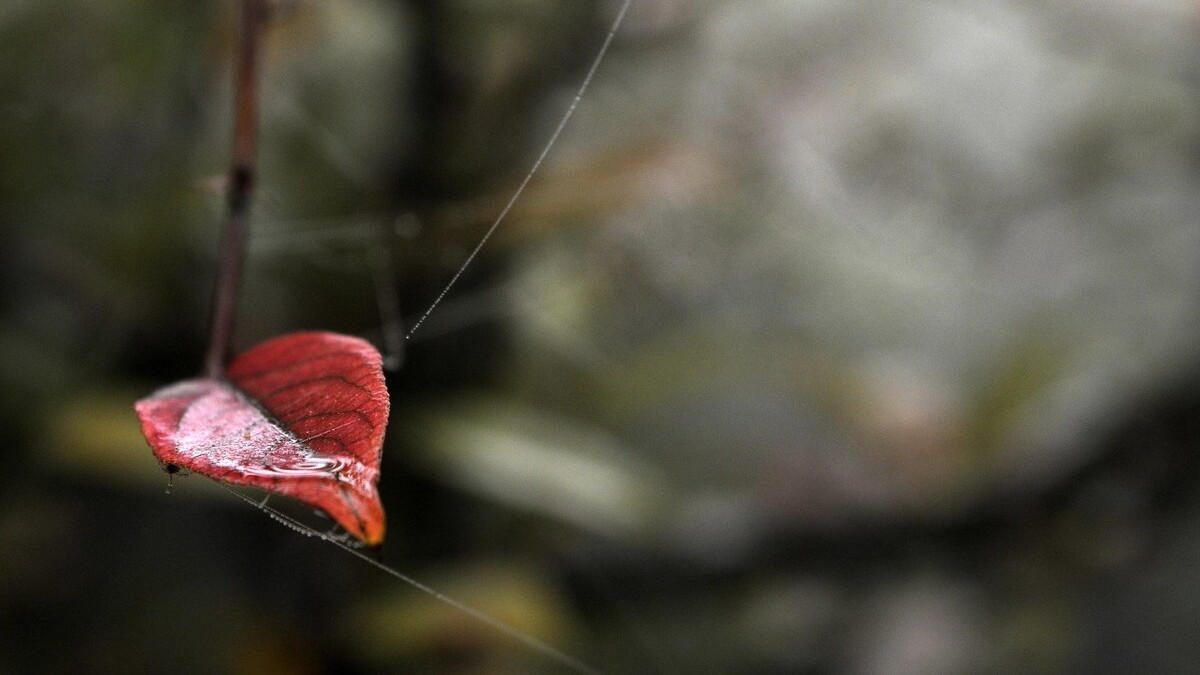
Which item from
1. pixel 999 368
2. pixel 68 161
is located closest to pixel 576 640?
pixel 999 368

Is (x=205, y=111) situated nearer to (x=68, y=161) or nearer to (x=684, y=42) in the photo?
(x=68, y=161)

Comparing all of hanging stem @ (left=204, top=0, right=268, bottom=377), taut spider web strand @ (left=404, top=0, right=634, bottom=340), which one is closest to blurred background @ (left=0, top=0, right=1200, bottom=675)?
taut spider web strand @ (left=404, top=0, right=634, bottom=340)

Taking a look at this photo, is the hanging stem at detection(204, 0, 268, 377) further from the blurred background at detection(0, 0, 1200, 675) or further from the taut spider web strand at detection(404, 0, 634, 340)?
the blurred background at detection(0, 0, 1200, 675)

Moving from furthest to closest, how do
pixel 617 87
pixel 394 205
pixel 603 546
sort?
pixel 617 87, pixel 603 546, pixel 394 205

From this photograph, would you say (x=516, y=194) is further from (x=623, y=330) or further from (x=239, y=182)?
(x=623, y=330)

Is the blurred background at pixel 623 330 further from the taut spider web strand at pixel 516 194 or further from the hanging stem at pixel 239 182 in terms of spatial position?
the hanging stem at pixel 239 182

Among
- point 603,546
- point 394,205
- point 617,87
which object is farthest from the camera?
point 617,87
